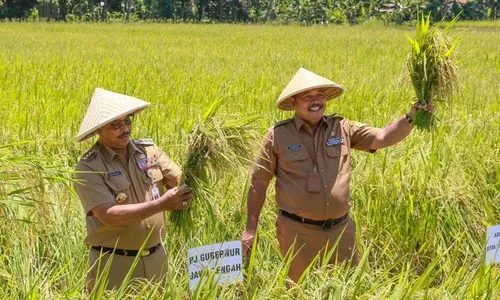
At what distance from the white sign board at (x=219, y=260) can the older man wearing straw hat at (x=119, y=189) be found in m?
0.23

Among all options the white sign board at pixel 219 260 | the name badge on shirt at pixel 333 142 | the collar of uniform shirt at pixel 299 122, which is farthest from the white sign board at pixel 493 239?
the white sign board at pixel 219 260

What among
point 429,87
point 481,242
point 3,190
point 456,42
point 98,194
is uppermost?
point 456,42

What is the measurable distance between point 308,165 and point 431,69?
676 millimetres

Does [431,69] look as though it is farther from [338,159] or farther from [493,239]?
[493,239]

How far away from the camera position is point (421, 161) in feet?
13.8

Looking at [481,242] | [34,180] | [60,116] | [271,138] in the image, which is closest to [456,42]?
[271,138]

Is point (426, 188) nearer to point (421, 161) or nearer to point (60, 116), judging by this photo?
point (421, 161)

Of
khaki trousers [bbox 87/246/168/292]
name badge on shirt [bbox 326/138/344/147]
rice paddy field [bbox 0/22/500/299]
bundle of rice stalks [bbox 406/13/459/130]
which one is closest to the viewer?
rice paddy field [bbox 0/22/500/299]

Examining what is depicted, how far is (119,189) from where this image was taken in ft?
8.56

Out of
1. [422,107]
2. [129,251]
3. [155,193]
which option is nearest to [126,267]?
[129,251]

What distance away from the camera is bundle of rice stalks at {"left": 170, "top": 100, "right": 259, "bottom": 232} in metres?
2.38

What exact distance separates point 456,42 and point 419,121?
386mm

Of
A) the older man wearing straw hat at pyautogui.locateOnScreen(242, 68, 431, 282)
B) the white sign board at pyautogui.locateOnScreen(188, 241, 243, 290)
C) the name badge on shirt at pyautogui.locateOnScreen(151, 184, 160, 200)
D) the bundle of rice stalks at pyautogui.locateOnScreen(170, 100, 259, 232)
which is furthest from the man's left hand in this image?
the name badge on shirt at pyautogui.locateOnScreen(151, 184, 160, 200)

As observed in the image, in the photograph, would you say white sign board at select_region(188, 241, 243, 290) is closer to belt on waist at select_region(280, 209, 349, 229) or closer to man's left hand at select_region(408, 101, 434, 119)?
belt on waist at select_region(280, 209, 349, 229)
